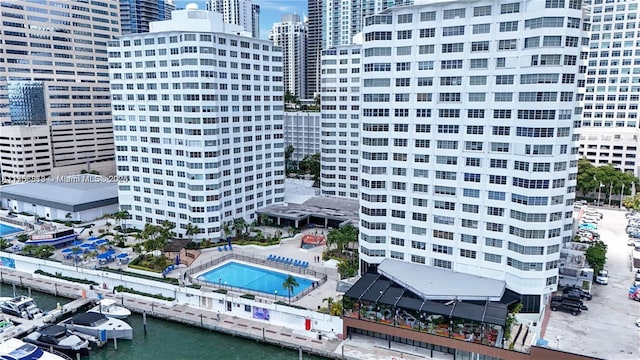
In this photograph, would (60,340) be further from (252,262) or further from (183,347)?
(252,262)

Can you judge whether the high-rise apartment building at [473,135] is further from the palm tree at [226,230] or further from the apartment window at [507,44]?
the palm tree at [226,230]

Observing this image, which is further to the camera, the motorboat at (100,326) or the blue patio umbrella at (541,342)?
the motorboat at (100,326)

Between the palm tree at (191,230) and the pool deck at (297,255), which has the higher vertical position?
the palm tree at (191,230)

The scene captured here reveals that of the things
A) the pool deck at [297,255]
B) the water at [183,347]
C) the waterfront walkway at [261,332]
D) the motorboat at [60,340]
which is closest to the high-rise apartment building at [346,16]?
the pool deck at [297,255]

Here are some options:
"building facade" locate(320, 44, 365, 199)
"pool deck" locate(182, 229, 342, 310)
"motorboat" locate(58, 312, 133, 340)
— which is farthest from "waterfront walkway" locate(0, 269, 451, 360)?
"building facade" locate(320, 44, 365, 199)

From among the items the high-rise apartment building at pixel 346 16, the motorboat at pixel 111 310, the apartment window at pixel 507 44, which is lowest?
the motorboat at pixel 111 310

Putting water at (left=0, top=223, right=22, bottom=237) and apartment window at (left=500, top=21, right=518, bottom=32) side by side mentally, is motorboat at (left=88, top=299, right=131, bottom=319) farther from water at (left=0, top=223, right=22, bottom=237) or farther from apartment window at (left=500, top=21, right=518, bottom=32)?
apartment window at (left=500, top=21, right=518, bottom=32)

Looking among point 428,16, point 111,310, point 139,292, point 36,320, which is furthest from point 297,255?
point 428,16

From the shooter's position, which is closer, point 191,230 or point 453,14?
point 453,14
